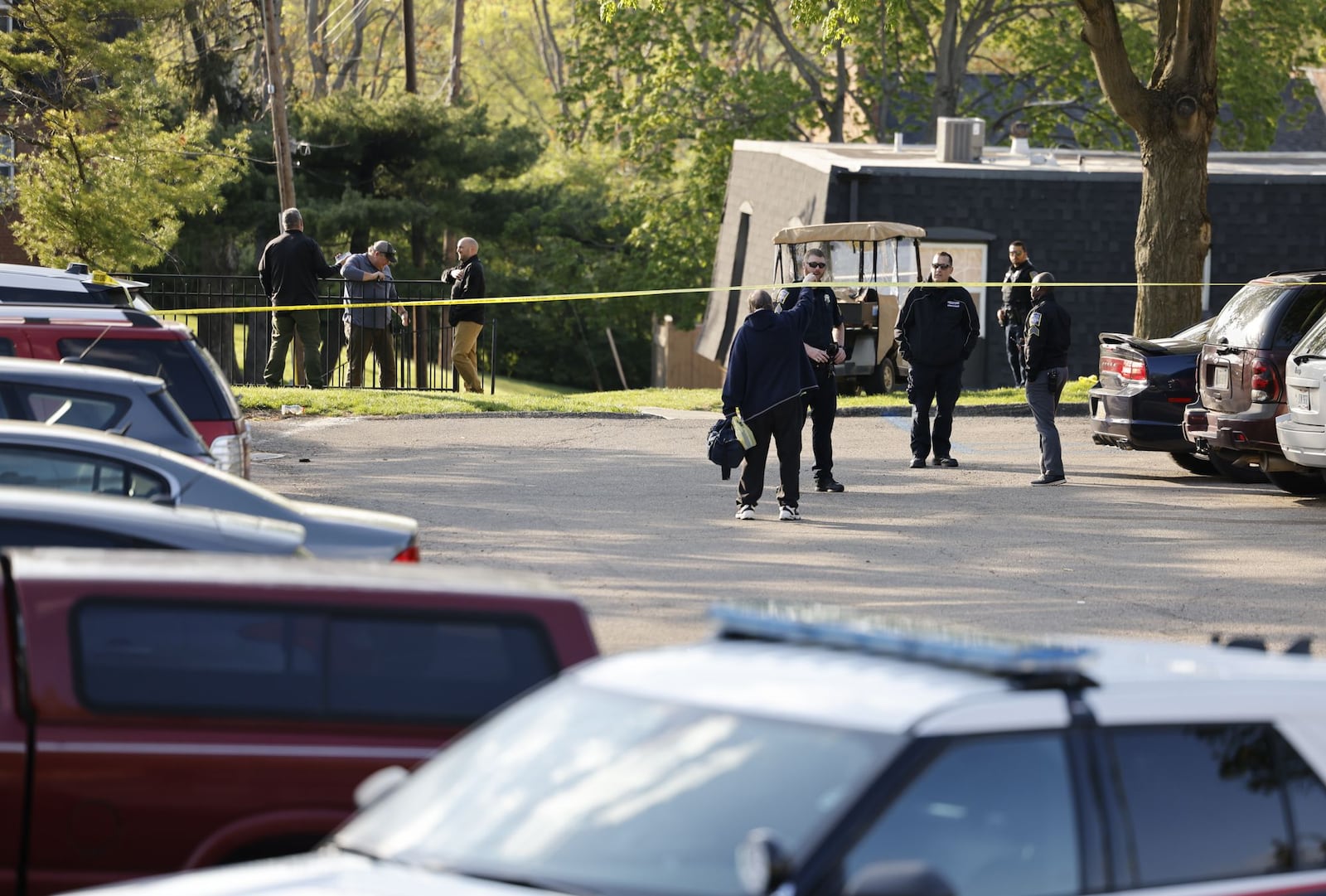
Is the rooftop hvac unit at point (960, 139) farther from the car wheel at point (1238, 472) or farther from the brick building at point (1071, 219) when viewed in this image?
the car wheel at point (1238, 472)

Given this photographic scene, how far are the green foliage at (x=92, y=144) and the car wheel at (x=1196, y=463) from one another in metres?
12.0

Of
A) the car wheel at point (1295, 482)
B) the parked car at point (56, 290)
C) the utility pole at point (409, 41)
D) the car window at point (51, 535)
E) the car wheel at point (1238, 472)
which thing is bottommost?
the car wheel at point (1238, 472)

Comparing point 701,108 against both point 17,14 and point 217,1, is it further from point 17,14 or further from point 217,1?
point 17,14

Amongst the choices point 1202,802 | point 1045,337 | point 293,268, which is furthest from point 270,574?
point 293,268

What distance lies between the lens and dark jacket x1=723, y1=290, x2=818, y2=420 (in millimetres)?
14141

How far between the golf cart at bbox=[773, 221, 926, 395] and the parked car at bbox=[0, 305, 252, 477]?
1661 cm

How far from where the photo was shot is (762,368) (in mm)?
14203

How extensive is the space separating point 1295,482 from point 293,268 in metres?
12.5

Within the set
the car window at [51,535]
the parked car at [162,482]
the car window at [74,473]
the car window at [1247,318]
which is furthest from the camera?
the car window at [1247,318]

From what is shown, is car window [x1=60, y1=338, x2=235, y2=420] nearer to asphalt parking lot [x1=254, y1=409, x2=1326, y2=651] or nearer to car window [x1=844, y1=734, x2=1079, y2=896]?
asphalt parking lot [x1=254, y1=409, x2=1326, y2=651]

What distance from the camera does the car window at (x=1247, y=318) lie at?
15188 millimetres

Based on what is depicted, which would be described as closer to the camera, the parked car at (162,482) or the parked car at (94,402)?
the parked car at (162,482)

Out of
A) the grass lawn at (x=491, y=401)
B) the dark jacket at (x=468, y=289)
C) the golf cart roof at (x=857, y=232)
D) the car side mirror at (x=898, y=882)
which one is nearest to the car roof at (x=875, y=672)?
the car side mirror at (x=898, y=882)

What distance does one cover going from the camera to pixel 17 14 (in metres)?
21.0
